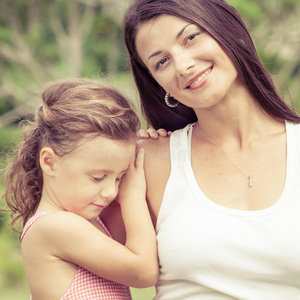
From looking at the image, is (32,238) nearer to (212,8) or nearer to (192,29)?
(192,29)

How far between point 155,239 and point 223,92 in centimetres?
63

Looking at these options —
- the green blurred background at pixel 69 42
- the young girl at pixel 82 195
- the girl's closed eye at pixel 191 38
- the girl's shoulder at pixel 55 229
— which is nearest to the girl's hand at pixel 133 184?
the young girl at pixel 82 195

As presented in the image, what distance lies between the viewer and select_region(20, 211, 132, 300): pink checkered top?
6.21ft

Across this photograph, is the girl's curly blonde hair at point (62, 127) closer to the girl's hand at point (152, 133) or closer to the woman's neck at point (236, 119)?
the girl's hand at point (152, 133)

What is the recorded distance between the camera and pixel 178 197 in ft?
6.64

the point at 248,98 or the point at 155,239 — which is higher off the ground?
the point at 248,98

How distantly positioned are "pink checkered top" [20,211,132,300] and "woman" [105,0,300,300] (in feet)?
0.64

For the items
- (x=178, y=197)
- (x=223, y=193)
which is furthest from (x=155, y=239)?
(x=223, y=193)

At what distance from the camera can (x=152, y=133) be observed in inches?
89.4

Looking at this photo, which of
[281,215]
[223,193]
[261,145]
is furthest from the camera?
[261,145]

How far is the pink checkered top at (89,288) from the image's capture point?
6.21 feet

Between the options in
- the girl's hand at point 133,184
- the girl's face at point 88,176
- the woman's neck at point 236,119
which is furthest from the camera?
the woman's neck at point 236,119

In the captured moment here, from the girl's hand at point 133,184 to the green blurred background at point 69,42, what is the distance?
6615 mm

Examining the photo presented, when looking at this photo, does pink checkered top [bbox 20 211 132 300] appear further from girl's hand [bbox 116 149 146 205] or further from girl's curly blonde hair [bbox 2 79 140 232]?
girl's hand [bbox 116 149 146 205]
